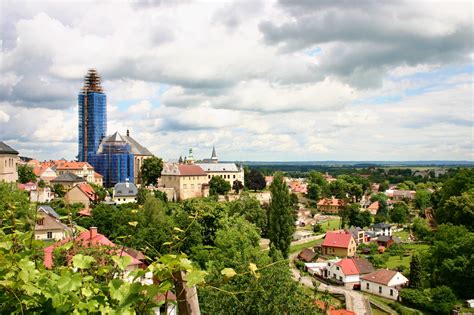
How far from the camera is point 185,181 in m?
57.9

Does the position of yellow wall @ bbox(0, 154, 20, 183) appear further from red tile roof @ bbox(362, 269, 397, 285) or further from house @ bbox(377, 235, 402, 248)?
house @ bbox(377, 235, 402, 248)

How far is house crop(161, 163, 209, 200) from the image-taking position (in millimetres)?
57406

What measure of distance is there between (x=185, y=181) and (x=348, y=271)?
32.0 meters

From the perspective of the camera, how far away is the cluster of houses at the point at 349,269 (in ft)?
90.6

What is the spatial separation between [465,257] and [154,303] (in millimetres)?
28638

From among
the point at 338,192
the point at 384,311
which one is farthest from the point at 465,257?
the point at 338,192

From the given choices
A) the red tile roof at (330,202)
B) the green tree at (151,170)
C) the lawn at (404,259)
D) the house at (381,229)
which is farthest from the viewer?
the red tile roof at (330,202)

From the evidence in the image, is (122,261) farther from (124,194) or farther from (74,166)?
(74,166)

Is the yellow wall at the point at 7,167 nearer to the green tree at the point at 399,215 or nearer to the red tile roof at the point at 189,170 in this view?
the red tile roof at the point at 189,170

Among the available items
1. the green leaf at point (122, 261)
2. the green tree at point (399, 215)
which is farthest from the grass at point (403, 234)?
the green leaf at point (122, 261)

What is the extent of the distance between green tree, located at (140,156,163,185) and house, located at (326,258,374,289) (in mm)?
32805

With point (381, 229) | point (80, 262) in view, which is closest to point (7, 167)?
point (80, 262)

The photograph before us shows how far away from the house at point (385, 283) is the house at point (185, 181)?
3264 cm

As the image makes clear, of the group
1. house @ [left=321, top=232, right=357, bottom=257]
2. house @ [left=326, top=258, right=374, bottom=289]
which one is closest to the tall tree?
house @ [left=326, top=258, right=374, bottom=289]
